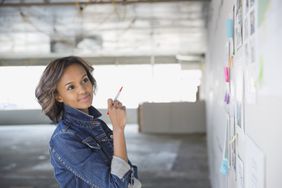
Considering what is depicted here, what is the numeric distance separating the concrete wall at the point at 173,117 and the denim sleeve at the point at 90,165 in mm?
7161

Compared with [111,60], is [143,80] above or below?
below

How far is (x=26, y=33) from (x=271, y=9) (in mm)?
5032

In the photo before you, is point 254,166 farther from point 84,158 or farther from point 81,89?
point 81,89

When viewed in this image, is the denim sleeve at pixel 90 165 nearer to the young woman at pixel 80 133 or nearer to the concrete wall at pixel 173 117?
the young woman at pixel 80 133

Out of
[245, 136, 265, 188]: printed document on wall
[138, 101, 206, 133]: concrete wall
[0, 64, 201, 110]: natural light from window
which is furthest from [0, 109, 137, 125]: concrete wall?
[245, 136, 265, 188]: printed document on wall

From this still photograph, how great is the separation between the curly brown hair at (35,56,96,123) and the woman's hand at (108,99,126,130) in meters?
0.20

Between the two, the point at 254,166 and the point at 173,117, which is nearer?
the point at 254,166

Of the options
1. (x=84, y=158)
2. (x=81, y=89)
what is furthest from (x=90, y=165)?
(x=81, y=89)

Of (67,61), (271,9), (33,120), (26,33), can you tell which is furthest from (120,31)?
(33,120)

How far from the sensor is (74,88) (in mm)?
1207

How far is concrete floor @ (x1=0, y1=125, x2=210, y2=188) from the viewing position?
4.07m

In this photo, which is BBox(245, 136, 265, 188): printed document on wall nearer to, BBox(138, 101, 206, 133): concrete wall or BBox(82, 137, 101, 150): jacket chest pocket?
BBox(82, 137, 101, 150): jacket chest pocket

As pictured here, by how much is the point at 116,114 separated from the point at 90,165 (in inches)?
7.3

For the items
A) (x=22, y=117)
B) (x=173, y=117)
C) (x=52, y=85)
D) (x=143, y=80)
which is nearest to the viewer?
(x=52, y=85)
